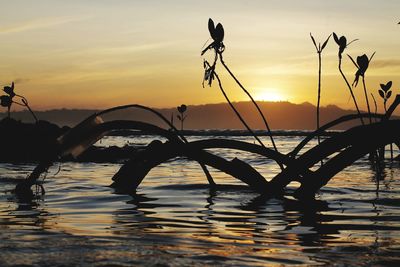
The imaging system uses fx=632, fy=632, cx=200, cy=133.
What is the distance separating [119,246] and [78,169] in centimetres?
946

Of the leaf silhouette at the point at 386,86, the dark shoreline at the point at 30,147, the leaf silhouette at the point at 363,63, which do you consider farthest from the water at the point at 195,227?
the dark shoreline at the point at 30,147

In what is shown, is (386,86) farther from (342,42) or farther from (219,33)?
(219,33)

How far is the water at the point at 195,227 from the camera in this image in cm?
416

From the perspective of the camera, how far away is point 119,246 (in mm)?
4539

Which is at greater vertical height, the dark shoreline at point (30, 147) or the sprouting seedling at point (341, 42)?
the sprouting seedling at point (341, 42)

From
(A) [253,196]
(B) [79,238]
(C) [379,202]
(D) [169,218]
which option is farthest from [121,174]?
(B) [79,238]

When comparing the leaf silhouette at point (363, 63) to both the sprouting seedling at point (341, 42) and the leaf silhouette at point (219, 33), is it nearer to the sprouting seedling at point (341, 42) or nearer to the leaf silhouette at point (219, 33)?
the sprouting seedling at point (341, 42)

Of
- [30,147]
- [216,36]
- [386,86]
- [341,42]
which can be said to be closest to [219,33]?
[216,36]

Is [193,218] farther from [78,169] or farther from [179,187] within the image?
[78,169]

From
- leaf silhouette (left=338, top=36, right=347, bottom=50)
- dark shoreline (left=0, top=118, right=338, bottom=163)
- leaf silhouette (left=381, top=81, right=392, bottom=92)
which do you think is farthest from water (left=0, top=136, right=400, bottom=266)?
dark shoreline (left=0, top=118, right=338, bottom=163)

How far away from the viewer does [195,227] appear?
5621 mm

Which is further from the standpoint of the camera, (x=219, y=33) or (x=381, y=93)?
(x=381, y=93)

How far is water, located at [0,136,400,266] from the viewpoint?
4.16 metres

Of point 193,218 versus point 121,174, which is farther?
point 121,174
